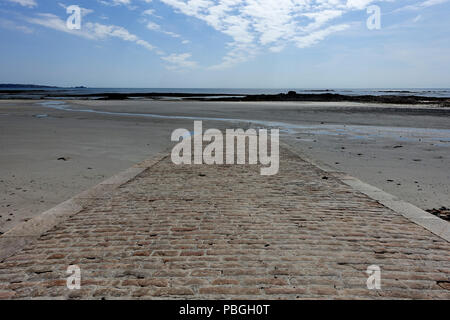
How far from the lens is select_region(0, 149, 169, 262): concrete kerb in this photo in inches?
148

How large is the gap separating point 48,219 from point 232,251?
2887 mm

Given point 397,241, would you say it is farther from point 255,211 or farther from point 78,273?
point 78,273

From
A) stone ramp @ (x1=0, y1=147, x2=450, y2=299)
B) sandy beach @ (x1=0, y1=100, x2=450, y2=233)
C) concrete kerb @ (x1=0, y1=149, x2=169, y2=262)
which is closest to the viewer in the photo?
stone ramp @ (x1=0, y1=147, x2=450, y2=299)

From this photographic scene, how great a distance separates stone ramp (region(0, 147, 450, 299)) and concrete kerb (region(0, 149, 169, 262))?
13 cm

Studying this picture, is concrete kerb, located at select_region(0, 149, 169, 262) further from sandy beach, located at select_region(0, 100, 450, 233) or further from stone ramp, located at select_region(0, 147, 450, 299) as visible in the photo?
sandy beach, located at select_region(0, 100, 450, 233)

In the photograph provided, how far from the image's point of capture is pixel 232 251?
356 centimetres

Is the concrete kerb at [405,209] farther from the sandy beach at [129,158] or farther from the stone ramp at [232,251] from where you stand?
the sandy beach at [129,158]

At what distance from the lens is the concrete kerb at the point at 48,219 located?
12.3ft

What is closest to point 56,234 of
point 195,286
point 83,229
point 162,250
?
point 83,229

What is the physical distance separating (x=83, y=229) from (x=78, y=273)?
1.20 m

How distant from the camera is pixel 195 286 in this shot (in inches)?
114

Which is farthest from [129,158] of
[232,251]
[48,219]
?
[232,251]

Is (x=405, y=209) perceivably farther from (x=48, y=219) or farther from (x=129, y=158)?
(x=129, y=158)

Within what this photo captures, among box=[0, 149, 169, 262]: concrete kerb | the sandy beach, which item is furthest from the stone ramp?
the sandy beach
